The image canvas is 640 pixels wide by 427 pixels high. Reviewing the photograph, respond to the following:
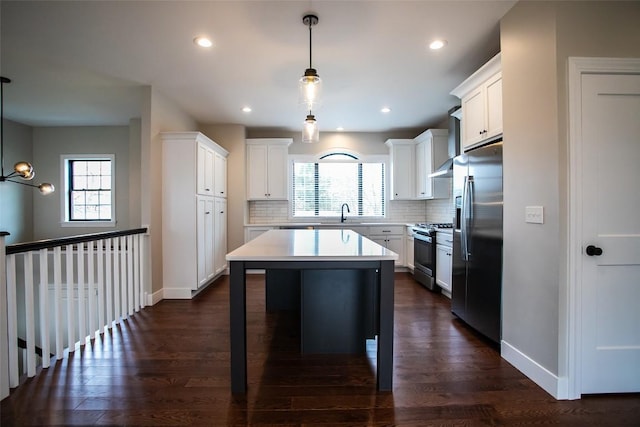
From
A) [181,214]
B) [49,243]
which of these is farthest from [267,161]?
[49,243]

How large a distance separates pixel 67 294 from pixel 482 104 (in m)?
3.95

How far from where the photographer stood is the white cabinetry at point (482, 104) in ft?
8.61

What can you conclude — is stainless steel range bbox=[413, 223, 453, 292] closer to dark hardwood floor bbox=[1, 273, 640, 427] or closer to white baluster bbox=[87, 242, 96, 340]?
dark hardwood floor bbox=[1, 273, 640, 427]

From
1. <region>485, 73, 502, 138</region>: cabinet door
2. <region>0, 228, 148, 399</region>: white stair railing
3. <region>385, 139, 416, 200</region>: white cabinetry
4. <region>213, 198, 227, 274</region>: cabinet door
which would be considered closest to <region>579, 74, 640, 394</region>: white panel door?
<region>485, 73, 502, 138</region>: cabinet door

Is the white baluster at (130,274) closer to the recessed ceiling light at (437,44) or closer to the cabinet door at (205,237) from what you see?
the cabinet door at (205,237)

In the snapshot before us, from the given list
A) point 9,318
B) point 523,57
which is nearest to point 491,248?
point 523,57

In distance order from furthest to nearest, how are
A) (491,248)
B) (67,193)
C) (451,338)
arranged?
(67,193)
(451,338)
(491,248)

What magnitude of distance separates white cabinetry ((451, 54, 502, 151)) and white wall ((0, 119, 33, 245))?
7123 millimetres

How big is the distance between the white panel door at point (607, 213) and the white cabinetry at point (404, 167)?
3838 millimetres

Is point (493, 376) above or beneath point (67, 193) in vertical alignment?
beneath

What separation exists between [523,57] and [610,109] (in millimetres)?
640

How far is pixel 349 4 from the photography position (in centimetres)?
229

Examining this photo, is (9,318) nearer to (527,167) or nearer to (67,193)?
(527,167)

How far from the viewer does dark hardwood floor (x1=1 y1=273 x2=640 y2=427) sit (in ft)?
5.69
